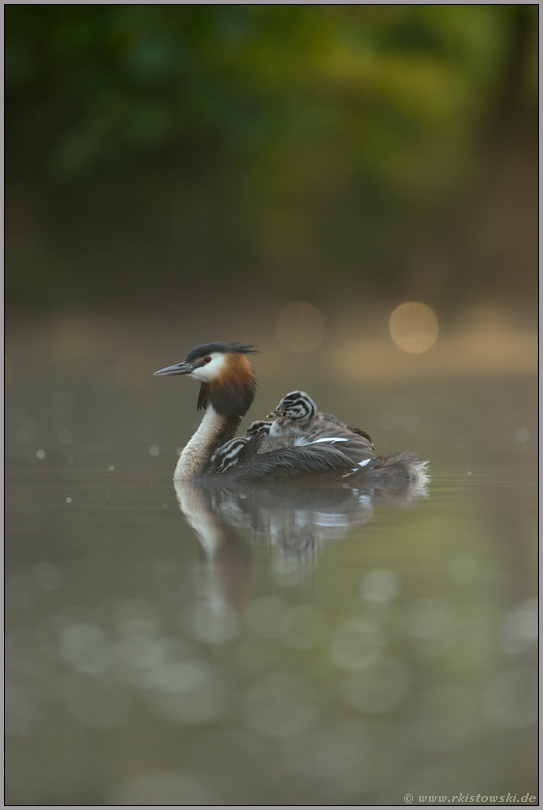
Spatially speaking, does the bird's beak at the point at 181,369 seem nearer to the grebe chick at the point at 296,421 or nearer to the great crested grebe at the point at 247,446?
the great crested grebe at the point at 247,446

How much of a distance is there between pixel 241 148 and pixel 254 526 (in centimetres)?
1177

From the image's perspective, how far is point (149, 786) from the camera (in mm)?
1877

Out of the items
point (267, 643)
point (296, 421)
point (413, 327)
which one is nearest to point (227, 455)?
point (296, 421)

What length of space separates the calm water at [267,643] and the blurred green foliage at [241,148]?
10.4 m

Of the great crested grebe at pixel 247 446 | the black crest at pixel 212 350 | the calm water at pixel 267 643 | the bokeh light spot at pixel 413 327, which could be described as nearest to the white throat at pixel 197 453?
the great crested grebe at pixel 247 446

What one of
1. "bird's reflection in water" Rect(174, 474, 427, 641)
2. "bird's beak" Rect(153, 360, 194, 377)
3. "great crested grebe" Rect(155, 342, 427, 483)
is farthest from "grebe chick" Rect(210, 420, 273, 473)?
"bird's beak" Rect(153, 360, 194, 377)

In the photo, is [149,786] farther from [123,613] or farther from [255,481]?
[255,481]

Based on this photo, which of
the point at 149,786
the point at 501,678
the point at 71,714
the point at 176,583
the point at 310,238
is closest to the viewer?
the point at 149,786

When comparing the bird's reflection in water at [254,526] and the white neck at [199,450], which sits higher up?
the white neck at [199,450]

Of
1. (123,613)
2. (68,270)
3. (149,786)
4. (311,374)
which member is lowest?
(149,786)

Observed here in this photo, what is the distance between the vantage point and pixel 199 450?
450cm

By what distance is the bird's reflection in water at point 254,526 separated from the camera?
261 cm

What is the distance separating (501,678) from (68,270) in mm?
13012

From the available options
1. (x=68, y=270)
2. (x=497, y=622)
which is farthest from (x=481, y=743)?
(x=68, y=270)
